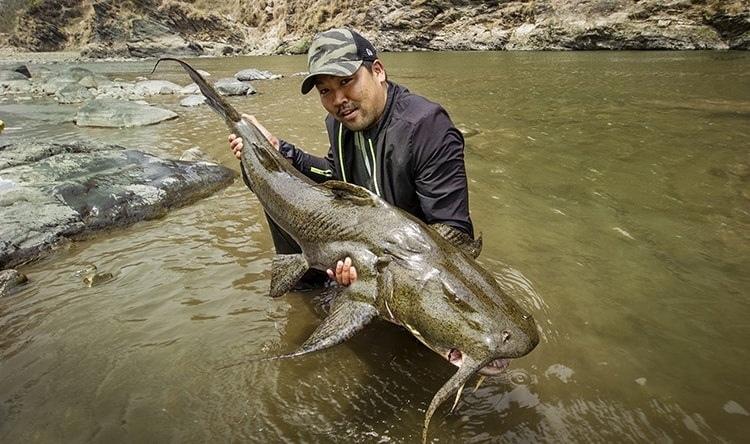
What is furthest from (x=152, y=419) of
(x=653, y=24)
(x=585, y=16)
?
(x=585, y=16)

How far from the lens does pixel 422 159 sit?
7.73 feet

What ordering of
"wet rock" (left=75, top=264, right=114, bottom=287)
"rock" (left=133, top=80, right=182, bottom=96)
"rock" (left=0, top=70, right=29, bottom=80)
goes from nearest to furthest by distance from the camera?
"wet rock" (left=75, top=264, right=114, bottom=287) → "rock" (left=133, top=80, right=182, bottom=96) → "rock" (left=0, top=70, right=29, bottom=80)

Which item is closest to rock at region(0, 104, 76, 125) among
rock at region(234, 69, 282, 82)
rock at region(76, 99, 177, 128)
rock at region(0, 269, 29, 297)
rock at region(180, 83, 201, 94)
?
rock at region(76, 99, 177, 128)

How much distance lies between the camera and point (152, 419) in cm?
208

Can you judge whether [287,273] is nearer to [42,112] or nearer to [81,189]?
[81,189]

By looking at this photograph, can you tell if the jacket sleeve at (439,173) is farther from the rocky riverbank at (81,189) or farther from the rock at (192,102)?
the rock at (192,102)

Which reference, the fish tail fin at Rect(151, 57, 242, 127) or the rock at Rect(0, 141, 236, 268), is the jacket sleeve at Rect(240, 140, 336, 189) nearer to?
the fish tail fin at Rect(151, 57, 242, 127)

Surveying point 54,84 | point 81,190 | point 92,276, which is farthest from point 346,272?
point 54,84

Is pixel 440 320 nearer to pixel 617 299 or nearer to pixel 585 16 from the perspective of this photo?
pixel 617 299

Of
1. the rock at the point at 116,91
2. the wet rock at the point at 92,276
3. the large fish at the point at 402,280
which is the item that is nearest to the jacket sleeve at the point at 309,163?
the large fish at the point at 402,280

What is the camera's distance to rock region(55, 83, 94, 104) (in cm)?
1278

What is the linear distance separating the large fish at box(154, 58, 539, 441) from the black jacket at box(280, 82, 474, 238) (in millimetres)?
198

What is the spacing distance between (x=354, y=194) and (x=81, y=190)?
3517 mm

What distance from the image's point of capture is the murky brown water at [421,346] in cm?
208
